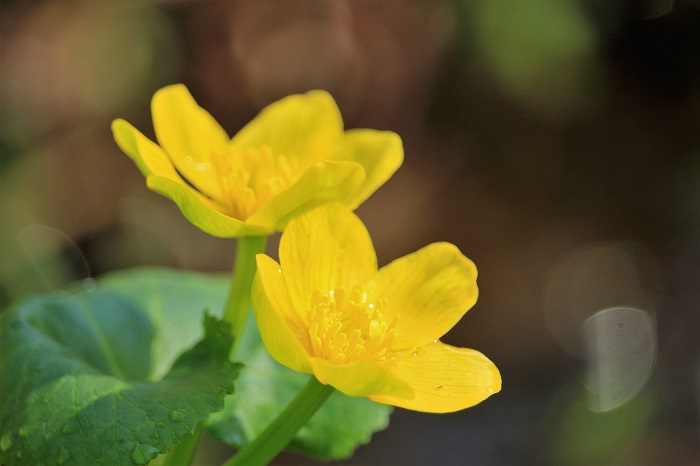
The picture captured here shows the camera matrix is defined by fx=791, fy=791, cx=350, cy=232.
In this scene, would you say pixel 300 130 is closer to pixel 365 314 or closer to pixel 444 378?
pixel 365 314

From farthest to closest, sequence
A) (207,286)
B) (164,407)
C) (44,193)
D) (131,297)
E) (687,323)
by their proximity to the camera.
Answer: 1. (687,323)
2. (44,193)
3. (207,286)
4. (131,297)
5. (164,407)

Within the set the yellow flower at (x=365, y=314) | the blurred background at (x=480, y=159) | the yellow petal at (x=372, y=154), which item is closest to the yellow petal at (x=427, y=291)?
the yellow flower at (x=365, y=314)

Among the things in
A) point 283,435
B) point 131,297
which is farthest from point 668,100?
point 283,435

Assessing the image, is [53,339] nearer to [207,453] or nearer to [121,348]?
[121,348]

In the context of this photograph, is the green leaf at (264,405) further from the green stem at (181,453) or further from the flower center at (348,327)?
the flower center at (348,327)

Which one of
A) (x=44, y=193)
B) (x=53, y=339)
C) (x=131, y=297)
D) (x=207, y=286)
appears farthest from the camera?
(x=44, y=193)

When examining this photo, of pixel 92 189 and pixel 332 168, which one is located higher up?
pixel 332 168

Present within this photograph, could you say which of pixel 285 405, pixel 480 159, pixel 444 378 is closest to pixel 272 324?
pixel 444 378
